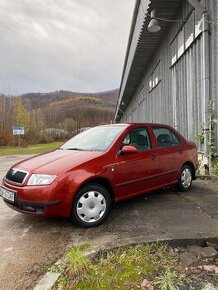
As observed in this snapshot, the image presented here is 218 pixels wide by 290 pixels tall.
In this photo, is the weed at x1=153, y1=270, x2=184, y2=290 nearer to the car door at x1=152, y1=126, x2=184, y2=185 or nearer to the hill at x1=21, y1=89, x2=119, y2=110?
the car door at x1=152, y1=126, x2=184, y2=185

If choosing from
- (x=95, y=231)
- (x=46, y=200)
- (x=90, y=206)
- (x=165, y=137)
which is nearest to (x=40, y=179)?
(x=46, y=200)

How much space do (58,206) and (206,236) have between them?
1.93 meters

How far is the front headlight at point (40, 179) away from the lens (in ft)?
14.1

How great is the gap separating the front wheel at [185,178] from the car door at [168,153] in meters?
0.21

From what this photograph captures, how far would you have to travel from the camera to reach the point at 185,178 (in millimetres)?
6633

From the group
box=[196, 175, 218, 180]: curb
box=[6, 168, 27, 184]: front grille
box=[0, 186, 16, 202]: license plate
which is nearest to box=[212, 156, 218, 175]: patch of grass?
box=[196, 175, 218, 180]: curb

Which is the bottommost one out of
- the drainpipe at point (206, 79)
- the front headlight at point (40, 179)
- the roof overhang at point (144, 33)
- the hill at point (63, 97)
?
the front headlight at point (40, 179)

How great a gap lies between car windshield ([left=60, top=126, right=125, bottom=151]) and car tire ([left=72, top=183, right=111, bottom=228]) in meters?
0.76

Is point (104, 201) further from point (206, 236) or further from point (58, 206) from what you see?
point (206, 236)

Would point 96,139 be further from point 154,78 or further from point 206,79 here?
point 154,78

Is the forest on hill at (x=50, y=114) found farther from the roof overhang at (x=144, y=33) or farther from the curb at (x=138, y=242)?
the curb at (x=138, y=242)

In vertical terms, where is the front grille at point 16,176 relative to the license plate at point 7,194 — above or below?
above

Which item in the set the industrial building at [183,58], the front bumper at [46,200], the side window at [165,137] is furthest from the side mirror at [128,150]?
the industrial building at [183,58]

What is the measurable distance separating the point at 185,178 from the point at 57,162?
3.10 metres
